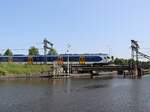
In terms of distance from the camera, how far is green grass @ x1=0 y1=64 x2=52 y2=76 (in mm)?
117000

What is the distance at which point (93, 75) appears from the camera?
13650 centimetres

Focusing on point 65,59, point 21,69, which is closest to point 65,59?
point 65,59

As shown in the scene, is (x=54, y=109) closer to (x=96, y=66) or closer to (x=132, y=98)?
(x=132, y=98)

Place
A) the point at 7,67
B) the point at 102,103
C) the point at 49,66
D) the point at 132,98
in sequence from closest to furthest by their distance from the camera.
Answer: the point at 102,103
the point at 132,98
the point at 7,67
the point at 49,66

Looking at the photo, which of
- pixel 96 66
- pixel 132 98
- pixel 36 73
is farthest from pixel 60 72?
pixel 132 98

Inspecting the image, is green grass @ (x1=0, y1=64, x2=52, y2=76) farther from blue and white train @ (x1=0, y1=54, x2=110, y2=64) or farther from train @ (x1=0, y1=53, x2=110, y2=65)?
blue and white train @ (x1=0, y1=54, x2=110, y2=64)

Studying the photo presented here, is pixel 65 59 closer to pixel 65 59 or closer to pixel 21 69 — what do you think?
pixel 65 59

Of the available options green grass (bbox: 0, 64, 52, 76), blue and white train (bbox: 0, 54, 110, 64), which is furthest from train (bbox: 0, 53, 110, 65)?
green grass (bbox: 0, 64, 52, 76)

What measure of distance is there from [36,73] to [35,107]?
75218mm

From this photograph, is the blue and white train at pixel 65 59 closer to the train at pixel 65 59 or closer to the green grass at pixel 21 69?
the train at pixel 65 59

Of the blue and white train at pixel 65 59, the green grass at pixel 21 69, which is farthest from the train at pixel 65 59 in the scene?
the green grass at pixel 21 69

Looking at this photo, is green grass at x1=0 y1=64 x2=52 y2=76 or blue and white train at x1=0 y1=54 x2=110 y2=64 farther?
blue and white train at x1=0 y1=54 x2=110 y2=64

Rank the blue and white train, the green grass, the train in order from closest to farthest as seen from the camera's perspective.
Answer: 1. the green grass
2. the train
3. the blue and white train

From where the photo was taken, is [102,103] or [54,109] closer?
[54,109]
